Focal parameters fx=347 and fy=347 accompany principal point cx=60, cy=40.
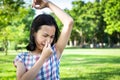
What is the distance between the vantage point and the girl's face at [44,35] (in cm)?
238

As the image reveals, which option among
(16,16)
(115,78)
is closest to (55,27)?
(115,78)

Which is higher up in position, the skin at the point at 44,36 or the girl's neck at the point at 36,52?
the skin at the point at 44,36

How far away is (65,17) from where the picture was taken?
8.38ft

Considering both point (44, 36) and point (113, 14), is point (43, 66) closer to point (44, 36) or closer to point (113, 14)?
point (44, 36)

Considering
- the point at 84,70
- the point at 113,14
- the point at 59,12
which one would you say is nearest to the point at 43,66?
the point at 59,12

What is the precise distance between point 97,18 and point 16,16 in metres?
50.8

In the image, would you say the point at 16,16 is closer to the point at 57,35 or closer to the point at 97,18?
the point at 57,35

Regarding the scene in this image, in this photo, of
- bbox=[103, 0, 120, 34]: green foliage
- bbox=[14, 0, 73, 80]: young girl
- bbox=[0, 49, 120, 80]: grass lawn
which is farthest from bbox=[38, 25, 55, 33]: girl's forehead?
bbox=[103, 0, 120, 34]: green foliage

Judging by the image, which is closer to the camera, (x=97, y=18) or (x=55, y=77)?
(x=55, y=77)

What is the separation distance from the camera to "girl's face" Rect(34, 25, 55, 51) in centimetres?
238

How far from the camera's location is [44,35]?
2393mm

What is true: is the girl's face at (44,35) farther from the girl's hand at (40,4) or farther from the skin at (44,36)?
the girl's hand at (40,4)

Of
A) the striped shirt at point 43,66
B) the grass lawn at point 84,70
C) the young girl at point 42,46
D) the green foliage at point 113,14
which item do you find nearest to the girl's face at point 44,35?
the young girl at point 42,46

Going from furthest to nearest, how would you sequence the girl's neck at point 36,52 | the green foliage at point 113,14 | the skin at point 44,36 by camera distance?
the green foliage at point 113,14 → the girl's neck at point 36,52 → the skin at point 44,36
